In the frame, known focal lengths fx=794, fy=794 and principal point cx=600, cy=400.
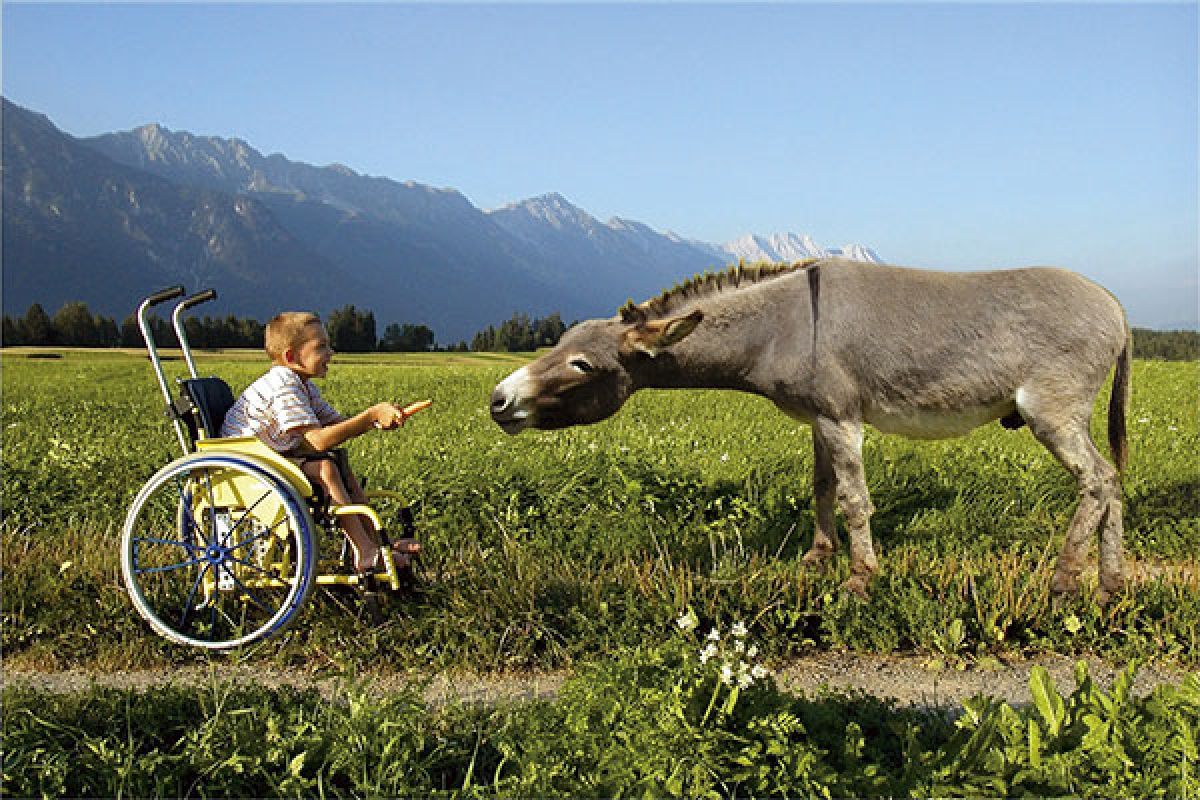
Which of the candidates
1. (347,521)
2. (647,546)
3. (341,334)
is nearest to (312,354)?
(347,521)

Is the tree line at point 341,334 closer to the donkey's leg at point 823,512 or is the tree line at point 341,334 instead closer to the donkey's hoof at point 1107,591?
the donkey's leg at point 823,512

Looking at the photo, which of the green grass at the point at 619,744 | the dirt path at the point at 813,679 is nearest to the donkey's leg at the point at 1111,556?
the dirt path at the point at 813,679

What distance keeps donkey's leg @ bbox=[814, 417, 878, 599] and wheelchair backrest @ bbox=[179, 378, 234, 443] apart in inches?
123

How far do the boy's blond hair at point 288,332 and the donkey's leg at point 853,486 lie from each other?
2.75 m

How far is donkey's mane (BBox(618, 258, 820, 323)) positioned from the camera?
418cm

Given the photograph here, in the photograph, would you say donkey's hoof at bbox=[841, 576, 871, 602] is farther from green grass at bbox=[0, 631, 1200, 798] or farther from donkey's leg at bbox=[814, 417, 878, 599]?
green grass at bbox=[0, 631, 1200, 798]

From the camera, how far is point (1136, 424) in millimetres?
10055

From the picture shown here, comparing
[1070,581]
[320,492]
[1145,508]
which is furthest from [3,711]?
[1145,508]

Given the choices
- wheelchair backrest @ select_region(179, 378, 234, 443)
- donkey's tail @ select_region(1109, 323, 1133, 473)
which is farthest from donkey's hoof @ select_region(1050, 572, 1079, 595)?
wheelchair backrest @ select_region(179, 378, 234, 443)

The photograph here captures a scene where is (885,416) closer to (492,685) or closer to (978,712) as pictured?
(978,712)

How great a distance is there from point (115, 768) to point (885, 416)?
3.98m

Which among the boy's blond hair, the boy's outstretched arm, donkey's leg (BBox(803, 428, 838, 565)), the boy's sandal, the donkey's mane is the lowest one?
donkey's leg (BBox(803, 428, 838, 565))

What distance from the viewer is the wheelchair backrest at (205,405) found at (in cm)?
361

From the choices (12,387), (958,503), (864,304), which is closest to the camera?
(864,304)
